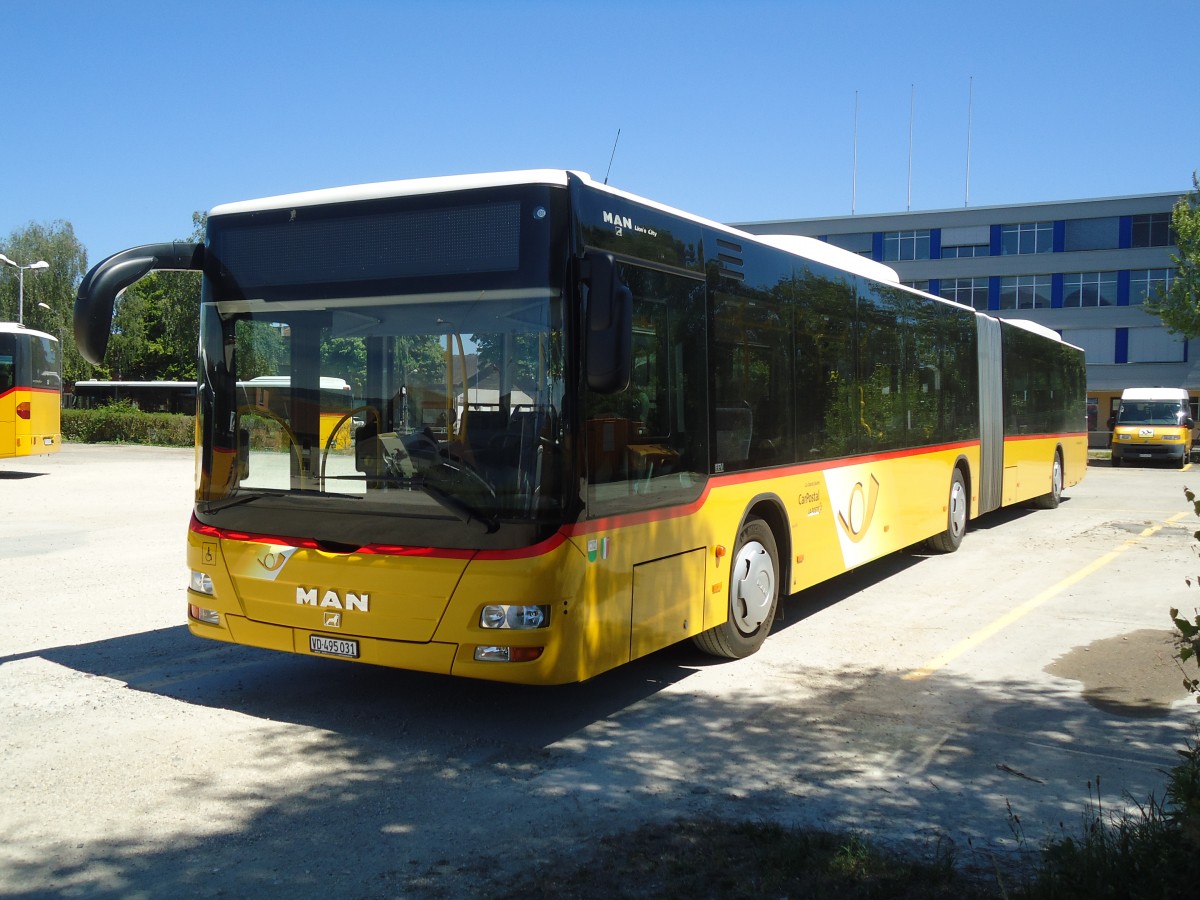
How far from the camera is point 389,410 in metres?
6.19

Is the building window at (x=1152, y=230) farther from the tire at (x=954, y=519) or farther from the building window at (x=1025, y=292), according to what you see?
the tire at (x=954, y=519)

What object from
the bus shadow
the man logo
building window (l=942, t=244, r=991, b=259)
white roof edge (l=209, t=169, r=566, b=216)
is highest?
building window (l=942, t=244, r=991, b=259)

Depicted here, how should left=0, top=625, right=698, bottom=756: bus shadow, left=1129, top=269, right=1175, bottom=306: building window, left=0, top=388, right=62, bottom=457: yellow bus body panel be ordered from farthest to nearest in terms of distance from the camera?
left=1129, top=269, right=1175, bottom=306: building window < left=0, top=388, right=62, bottom=457: yellow bus body panel < left=0, top=625, right=698, bottom=756: bus shadow

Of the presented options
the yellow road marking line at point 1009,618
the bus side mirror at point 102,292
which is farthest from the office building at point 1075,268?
the bus side mirror at point 102,292

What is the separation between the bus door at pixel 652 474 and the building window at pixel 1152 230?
65389mm

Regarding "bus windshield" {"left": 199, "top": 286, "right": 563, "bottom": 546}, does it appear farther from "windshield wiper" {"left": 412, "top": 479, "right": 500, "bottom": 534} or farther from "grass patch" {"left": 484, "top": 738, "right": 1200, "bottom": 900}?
"grass patch" {"left": 484, "top": 738, "right": 1200, "bottom": 900}

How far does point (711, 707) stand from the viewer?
697 centimetres

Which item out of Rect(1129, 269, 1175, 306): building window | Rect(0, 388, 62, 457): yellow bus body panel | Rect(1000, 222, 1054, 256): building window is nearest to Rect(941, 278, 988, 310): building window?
Rect(1000, 222, 1054, 256): building window

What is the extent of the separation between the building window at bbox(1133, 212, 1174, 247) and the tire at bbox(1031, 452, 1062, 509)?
166ft

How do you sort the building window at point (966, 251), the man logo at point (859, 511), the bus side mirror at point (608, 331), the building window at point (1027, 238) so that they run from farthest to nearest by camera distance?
the building window at point (966, 251) → the building window at point (1027, 238) → the man logo at point (859, 511) → the bus side mirror at point (608, 331)

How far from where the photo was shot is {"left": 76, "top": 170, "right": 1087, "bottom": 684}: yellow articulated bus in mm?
5891

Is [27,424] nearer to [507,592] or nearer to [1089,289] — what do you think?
[507,592]

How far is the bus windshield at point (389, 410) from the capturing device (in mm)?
5902

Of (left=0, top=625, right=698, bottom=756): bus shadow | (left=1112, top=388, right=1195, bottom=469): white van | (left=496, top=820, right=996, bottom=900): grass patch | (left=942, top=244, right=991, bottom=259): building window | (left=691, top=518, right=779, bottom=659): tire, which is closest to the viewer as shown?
(left=496, top=820, right=996, bottom=900): grass patch
